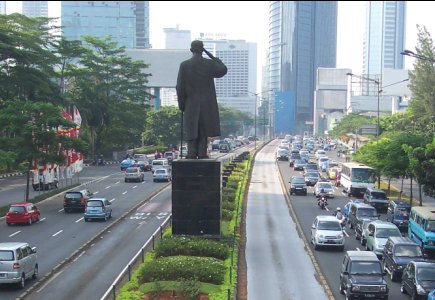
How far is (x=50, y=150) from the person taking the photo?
167 ft

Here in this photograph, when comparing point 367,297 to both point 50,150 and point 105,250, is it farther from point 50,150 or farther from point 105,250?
point 50,150

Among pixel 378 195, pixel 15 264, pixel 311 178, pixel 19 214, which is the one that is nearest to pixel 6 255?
pixel 15 264

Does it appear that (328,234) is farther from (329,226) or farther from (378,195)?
(378,195)

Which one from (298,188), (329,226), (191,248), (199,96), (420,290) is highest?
(199,96)

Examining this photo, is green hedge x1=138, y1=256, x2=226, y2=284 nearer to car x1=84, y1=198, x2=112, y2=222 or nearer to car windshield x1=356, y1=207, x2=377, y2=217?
car windshield x1=356, y1=207, x2=377, y2=217

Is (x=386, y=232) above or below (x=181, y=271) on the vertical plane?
below

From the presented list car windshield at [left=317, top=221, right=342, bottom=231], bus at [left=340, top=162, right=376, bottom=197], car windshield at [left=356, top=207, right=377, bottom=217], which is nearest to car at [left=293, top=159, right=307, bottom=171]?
bus at [left=340, top=162, right=376, bottom=197]

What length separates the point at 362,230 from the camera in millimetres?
35875

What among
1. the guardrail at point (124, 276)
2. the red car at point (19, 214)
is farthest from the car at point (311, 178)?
the guardrail at point (124, 276)

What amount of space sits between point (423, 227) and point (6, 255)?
1930 cm

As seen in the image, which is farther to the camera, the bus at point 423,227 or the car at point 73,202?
the car at point 73,202

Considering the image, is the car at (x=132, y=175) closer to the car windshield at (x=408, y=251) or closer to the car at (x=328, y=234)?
the car at (x=328, y=234)

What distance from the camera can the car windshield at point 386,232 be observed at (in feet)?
106

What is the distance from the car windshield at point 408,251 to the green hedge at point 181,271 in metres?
8.47
